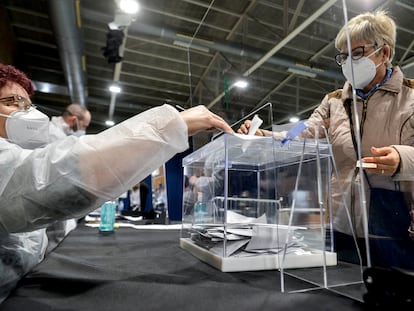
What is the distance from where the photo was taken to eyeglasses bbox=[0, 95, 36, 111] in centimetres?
78

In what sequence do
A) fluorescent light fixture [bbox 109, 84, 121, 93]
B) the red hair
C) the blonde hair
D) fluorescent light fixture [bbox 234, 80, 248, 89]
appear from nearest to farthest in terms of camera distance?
1. the blonde hair
2. the red hair
3. fluorescent light fixture [bbox 234, 80, 248, 89]
4. fluorescent light fixture [bbox 109, 84, 121, 93]

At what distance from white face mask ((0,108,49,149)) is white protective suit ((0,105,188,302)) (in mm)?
284

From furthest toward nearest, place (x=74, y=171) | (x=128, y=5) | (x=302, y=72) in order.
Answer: (x=128, y=5), (x=302, y=72), (x=74, y=171)

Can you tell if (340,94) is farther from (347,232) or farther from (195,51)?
(195,51)

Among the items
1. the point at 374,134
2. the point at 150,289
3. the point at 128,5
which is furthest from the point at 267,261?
the point at 128,5

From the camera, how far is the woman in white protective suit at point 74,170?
0.47m

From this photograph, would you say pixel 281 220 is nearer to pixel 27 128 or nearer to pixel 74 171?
pixel 74 171

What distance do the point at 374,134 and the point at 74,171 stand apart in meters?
0.78

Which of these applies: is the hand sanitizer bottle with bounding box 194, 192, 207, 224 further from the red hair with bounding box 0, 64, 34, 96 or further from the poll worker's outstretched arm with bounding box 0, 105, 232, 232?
the red hair with bounding box 0, 64, 34, 96

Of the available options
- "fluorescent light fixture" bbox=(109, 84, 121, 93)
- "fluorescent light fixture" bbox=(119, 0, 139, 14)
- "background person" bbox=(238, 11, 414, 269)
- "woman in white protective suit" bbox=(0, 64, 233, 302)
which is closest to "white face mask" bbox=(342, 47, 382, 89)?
"background person" bbox=(238, 11, 414, 269)

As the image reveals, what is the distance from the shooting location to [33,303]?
0.41m

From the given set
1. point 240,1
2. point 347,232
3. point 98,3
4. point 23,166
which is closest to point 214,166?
point 347,232

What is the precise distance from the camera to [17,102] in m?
0.80

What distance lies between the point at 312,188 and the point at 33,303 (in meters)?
0.62
